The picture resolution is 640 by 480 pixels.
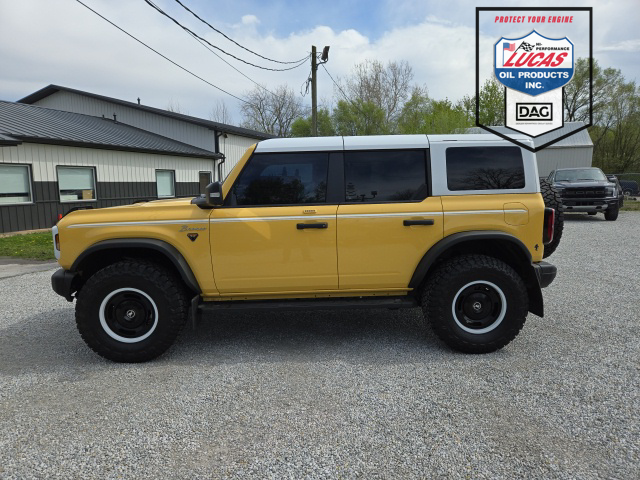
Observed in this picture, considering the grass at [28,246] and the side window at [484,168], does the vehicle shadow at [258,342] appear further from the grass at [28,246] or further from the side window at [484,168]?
the grass at [28,246]

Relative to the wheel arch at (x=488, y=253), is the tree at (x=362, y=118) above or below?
above

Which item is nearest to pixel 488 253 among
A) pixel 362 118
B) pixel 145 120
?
pixel 145 120

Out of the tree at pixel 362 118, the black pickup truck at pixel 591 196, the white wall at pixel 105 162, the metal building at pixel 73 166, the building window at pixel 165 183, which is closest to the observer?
the metal building at pixel 73 166

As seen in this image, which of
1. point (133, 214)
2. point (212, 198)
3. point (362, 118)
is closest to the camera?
point (212, 198)

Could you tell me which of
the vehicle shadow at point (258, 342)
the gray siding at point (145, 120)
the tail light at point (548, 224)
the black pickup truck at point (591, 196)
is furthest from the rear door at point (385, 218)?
the gray siding at point (145, 120)

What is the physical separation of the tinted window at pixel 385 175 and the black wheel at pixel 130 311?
1.86 meters

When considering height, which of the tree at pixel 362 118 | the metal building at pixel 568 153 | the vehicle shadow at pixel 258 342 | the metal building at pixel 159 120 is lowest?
the vehicle shadow at pixel 258 342

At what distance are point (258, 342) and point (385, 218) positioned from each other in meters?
1.78

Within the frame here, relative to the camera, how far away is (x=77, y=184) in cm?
1520

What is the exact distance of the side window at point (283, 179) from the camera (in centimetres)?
396

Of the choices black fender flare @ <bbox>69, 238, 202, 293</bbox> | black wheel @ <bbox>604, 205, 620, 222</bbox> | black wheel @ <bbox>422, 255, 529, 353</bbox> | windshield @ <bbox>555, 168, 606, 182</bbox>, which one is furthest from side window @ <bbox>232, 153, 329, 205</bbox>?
black wheel @ <bbox>604, 205, 620, 222</bbox>

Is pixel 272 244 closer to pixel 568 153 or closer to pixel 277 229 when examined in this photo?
pixel 277 229

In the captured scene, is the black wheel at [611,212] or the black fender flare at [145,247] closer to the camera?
the black fender flare at [145,247]

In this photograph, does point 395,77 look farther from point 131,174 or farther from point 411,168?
point 411,168
